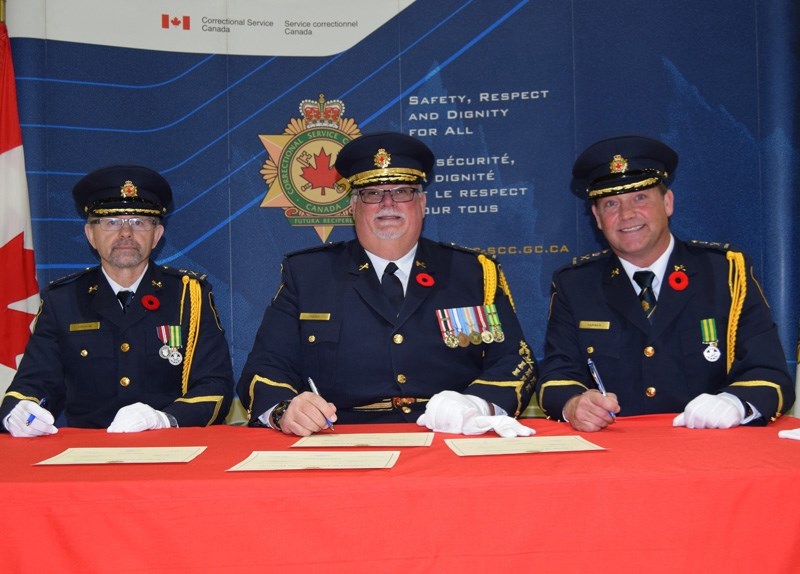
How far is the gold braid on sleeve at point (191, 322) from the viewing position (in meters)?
3.17

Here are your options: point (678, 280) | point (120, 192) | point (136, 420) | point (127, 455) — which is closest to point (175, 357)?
point (120, 192)

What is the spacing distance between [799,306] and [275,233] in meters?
2.96

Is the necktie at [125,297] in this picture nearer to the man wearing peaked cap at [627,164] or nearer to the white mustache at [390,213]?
the white mustache at [390,213]

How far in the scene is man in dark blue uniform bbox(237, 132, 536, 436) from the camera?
273 cm

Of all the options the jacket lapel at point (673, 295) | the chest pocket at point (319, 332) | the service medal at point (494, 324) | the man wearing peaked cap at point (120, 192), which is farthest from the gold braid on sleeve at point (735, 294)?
the man wearing peaked cap at point (120, 192)

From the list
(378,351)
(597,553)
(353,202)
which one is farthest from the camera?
(353,202)

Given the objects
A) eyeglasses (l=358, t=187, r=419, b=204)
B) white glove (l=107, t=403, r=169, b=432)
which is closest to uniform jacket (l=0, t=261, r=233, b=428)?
white glove (l=107, t=403, r=169, b=432)

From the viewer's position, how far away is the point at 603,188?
290cm

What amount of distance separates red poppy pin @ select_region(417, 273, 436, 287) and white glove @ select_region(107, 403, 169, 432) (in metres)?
1.10

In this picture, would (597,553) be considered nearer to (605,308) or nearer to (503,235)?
(605,308)

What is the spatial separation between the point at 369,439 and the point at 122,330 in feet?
5.56

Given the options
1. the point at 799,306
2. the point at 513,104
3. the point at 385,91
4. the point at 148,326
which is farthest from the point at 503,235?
the point at 148,326

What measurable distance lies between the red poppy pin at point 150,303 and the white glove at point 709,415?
2197 millimetres

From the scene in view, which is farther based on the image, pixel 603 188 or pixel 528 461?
pixel 603 188
